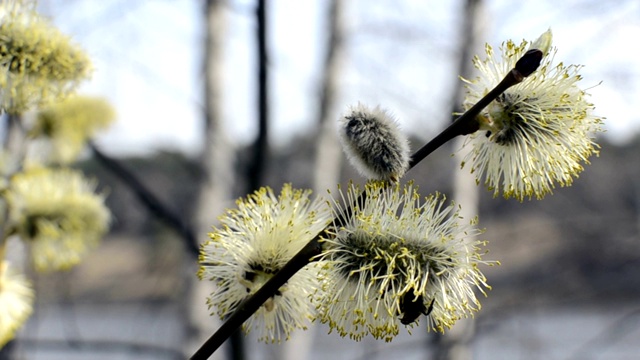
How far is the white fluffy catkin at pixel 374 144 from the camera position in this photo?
103cm

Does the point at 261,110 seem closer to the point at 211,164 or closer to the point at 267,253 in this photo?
the point at 267,253

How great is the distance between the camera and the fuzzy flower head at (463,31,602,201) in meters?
1.06

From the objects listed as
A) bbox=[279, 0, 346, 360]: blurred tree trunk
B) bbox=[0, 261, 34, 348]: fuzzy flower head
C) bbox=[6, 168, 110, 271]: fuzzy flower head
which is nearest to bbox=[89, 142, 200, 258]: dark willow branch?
bbox=[6, 168, 110, 271]: fuzzy flower head

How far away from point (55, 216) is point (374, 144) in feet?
4.05

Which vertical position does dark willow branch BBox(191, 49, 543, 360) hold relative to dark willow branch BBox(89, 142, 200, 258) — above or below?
below

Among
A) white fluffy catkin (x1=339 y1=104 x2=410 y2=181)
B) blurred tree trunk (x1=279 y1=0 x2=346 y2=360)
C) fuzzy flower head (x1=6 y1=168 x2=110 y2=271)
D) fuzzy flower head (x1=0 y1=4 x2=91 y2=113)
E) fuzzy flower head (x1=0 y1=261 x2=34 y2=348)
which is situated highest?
blurred tree trunk (x1=279 y1=0 x2=346 y2=360)

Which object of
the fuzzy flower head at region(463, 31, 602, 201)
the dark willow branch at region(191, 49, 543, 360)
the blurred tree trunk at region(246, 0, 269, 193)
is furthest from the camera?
the blurred tree trunk at region(246, 0, 269, 193)

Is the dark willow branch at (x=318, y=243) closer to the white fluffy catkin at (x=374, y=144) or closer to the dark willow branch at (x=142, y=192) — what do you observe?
the white fluffy catkin at (x=374, y=144)

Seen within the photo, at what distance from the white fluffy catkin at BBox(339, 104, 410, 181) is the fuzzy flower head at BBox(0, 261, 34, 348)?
3.15ft

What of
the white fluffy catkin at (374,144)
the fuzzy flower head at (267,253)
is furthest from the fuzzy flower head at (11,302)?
the white fluffy catkin at (374,144)

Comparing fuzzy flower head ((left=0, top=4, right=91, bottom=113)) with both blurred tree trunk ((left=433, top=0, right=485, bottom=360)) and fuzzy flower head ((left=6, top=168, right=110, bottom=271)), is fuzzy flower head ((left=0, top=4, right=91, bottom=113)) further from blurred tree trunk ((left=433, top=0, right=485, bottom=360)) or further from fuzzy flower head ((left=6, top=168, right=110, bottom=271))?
blurred tree trunk ((left=433, top=0, right=485, bottom=360))

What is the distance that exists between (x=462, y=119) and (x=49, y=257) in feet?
4.49

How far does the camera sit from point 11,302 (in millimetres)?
1646

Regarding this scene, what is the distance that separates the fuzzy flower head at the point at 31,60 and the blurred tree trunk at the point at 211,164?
7.16 ft
